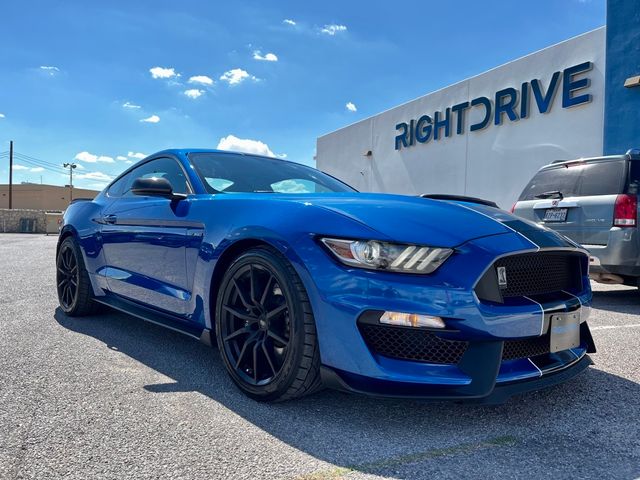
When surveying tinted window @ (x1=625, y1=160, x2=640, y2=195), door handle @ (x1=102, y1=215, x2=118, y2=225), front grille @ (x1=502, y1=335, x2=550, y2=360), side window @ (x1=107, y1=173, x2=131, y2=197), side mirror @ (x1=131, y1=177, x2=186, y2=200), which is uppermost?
tinted window @ (x1=625, y1=160, x2=640, y2=195)

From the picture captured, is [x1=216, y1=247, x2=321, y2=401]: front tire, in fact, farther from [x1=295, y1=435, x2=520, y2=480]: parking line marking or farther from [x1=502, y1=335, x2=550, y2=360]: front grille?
[x1=502, y1=335, x2=550, y2=360]: front grille

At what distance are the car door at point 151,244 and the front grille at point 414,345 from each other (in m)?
1.26

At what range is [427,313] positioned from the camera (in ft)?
6.48

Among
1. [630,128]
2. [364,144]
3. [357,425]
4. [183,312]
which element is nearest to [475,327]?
[357,425]

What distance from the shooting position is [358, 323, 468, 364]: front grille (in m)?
2.03

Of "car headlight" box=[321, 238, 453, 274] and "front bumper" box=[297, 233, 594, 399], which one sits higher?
"car headlight" box=[321, 238, 453, 274]

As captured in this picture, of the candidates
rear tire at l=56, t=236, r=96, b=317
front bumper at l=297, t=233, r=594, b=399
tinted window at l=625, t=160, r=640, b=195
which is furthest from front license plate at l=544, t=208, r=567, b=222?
rear tire at l=56, t=236, r=96, b=317

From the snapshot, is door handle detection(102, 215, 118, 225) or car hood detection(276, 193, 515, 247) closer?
car hood detection(276, 193, 515, 247)

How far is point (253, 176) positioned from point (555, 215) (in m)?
3.79

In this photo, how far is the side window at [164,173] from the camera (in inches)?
130

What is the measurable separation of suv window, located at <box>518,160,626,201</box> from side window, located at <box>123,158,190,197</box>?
4307mm

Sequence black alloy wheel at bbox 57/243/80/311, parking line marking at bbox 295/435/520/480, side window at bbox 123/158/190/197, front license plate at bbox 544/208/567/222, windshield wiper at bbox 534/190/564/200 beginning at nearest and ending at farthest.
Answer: parking line marking at bbox 295/435/520/480, side window at bbox 123/158/190/197, black alloy wheel at bbox 57/243/80/311, front license plate at bbox 544/208/567/222, windshield wiper at bbox 534/190/564/200

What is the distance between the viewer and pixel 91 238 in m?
4.02

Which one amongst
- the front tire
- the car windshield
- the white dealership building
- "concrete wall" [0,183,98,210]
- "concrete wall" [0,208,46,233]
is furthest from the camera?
"concrete wall" [0,183,98,210]
